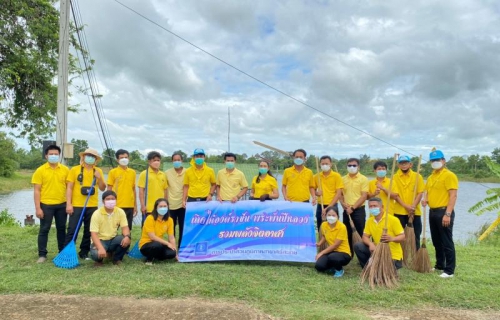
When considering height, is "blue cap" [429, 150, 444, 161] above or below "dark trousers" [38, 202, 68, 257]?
above

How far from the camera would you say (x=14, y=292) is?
446cm

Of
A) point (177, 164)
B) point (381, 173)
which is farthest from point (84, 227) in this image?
point (381, 173)

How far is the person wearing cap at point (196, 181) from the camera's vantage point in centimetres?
623

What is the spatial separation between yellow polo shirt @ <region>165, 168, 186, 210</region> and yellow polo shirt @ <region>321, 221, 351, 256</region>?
2291 mm

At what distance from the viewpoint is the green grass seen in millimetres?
4238

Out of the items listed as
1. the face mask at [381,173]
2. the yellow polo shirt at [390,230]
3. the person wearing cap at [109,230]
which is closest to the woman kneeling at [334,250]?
the yellow polo shirt at [390,230]

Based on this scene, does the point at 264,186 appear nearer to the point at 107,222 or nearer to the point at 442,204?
the point at 107,222

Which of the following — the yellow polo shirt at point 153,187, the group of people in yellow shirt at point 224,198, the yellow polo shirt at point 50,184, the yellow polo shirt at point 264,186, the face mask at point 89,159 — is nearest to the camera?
the group of people in yellow shirt at point 224,198

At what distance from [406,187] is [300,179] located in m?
1.55

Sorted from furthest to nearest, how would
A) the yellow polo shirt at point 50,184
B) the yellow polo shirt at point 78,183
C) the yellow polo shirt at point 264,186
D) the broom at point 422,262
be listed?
the yellow polo shirt at point 264,186, the yellow polo shirt at point 78,183, the yellow polo shirt at point 50,184, the broom at point 422,262

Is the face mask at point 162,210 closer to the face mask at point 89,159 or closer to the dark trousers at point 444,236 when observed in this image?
the face mask at point 89,159

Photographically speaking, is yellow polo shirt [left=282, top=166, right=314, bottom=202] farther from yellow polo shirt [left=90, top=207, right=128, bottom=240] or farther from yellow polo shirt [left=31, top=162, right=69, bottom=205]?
yellow polo shirt [left=31, top=162, right=69, bottom=205]

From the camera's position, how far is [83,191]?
5.77 meters

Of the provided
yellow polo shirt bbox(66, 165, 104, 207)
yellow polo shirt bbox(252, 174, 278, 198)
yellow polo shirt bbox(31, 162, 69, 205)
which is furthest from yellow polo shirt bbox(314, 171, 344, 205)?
yellow polo shirt bbox(31, 162, 69, 205)
